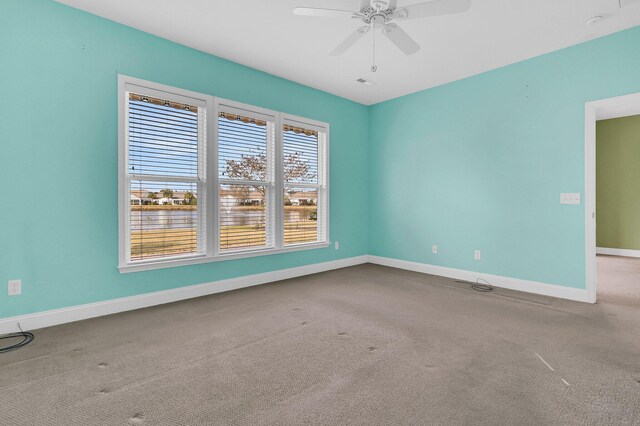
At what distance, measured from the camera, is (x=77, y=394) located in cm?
179

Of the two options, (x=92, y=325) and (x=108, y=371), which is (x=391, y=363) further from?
(x=92, y=325)

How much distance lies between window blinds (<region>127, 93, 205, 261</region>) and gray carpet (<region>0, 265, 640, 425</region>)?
2.43ft

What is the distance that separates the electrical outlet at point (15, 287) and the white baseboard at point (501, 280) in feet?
15.4

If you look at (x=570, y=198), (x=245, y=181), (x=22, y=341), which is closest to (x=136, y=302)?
(x=22, y=341)

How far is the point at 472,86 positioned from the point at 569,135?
1.40 meters

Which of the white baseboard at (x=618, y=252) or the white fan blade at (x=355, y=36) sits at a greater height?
the white fan blade at (x=355, y=36)

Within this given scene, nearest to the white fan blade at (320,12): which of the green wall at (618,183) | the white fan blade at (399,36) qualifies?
the white fan blade at (399,36)

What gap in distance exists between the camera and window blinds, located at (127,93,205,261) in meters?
3.23

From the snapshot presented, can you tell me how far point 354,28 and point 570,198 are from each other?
10.1 ft

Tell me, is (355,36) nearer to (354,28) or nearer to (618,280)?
(354,28)

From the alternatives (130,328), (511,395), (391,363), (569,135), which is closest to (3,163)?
(130,328)

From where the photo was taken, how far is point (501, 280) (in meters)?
4.11

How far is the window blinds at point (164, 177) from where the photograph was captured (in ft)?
10.6

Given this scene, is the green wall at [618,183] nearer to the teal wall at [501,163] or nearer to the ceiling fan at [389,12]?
the teal wall at [501,163]
